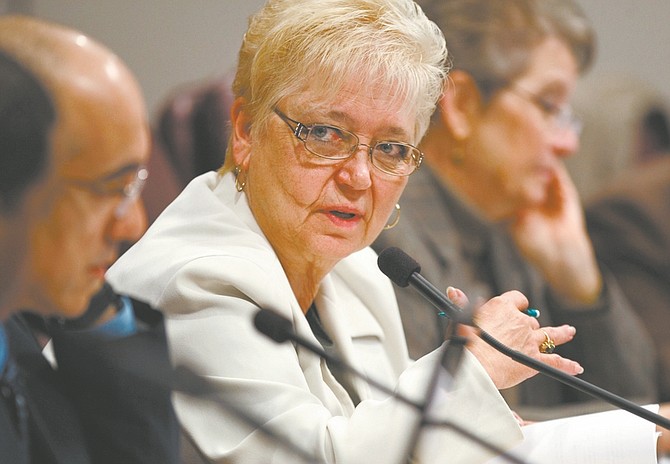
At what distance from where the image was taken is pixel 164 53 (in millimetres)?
3080

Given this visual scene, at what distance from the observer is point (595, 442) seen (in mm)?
1691

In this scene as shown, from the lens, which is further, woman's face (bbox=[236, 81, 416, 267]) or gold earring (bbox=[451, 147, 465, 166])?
gold earring (bbox=[451, 147, 465, 166])

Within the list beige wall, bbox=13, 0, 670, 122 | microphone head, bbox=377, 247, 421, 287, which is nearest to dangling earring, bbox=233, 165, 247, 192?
microphone head, bbox=377, 247, 421, 287

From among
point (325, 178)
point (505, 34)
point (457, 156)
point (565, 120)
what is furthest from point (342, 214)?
point (565, 120)

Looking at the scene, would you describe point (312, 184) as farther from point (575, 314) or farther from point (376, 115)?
point (575, 314)

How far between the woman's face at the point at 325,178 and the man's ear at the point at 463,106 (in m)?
1.45

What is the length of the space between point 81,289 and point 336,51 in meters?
0.50

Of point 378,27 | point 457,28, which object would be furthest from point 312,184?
point 457,28

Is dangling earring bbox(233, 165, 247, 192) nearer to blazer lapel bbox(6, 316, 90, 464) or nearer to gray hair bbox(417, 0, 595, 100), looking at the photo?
blazer lapel bbox(6, 316, 90, 464)

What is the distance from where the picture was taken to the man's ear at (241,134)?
1.66 meters

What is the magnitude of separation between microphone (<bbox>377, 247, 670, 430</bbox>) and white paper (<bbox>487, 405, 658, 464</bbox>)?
303 mm

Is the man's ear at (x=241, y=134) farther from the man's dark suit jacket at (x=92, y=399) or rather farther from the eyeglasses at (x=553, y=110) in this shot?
the eyeglasses at (x=553, y=110)

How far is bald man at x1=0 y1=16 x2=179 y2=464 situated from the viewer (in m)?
1.18

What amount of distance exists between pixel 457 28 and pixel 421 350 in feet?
3.46
